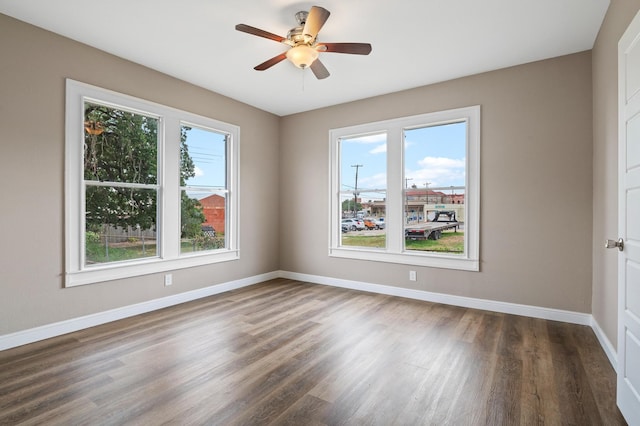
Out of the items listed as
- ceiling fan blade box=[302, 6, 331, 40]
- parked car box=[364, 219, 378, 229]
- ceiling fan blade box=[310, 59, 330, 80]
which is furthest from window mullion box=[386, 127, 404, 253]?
ceiling fan blade box=[302, 6, 331, 40]

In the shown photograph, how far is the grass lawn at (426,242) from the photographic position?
4.13 m

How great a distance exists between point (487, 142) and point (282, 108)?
10.2 feet

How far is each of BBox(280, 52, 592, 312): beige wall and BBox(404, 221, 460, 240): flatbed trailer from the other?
422mm

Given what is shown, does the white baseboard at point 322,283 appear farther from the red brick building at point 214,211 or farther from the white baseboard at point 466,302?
the red brick building at point 214,211

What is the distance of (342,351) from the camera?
109 inches

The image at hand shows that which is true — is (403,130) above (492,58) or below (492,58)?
below

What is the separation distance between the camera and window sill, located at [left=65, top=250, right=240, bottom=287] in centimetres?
321

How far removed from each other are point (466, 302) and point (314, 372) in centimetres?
246

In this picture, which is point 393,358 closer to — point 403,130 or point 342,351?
point 342,351

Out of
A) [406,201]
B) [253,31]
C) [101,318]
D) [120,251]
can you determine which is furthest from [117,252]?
[406,201]

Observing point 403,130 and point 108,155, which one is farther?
point 403,130

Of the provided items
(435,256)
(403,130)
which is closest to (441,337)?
(435,256)

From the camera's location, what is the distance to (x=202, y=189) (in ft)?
14.6

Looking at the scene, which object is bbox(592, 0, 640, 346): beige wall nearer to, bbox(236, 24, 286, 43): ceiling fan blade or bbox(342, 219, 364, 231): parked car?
bbox(236, 24, 286, 43): ceiling fan blade
